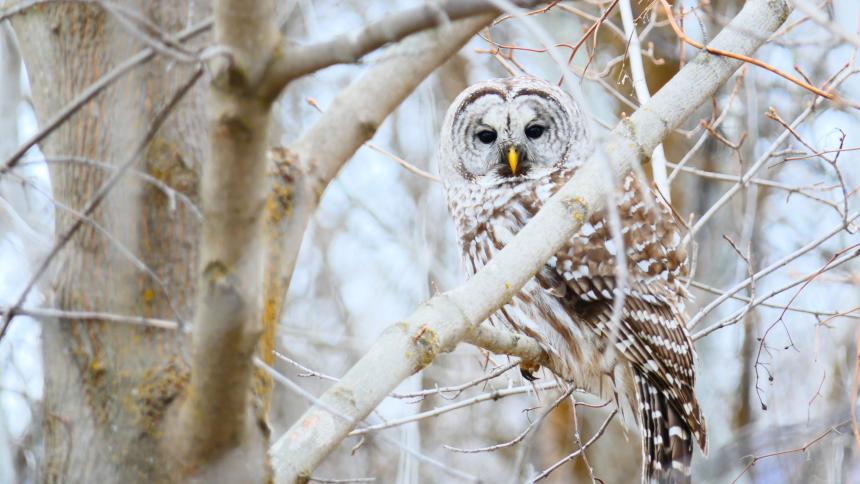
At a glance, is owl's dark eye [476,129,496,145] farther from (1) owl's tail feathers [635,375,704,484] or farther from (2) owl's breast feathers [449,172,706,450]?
(1) owl's tail feathers [635,375,704,484]

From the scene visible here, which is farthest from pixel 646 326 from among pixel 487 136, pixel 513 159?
pixel 487 136

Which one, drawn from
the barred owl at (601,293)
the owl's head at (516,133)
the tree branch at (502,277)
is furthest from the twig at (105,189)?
the owl's head at (516,133)

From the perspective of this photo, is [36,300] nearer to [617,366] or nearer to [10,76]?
[10,76]

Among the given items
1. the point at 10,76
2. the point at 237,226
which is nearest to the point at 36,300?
the point at 237,226

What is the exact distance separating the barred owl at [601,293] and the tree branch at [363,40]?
101 inches

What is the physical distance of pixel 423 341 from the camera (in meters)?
2.11

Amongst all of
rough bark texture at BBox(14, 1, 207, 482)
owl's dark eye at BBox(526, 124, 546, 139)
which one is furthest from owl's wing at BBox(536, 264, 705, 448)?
rough bark texture at BBox(14, 1, 207, 482)

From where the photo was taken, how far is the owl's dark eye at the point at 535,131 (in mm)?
4688

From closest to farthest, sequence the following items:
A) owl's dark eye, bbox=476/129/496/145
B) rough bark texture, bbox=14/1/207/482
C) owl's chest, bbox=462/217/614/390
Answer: rough bark texture, bbox=14/1/207/482
owl's chest, bbox=462/217/614/390
owl's dark eye, bbox=476/129/496/145

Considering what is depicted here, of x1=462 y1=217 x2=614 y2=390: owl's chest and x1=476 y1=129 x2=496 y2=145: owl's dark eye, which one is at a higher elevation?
x1=476 y1=129 x2=496 y2=145: owl's dark eye

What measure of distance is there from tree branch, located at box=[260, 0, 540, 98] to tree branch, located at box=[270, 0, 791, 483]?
0.50 metres

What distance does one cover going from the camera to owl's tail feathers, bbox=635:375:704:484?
3932mm

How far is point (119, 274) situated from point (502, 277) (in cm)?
93

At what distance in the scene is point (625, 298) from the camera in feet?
13.2
